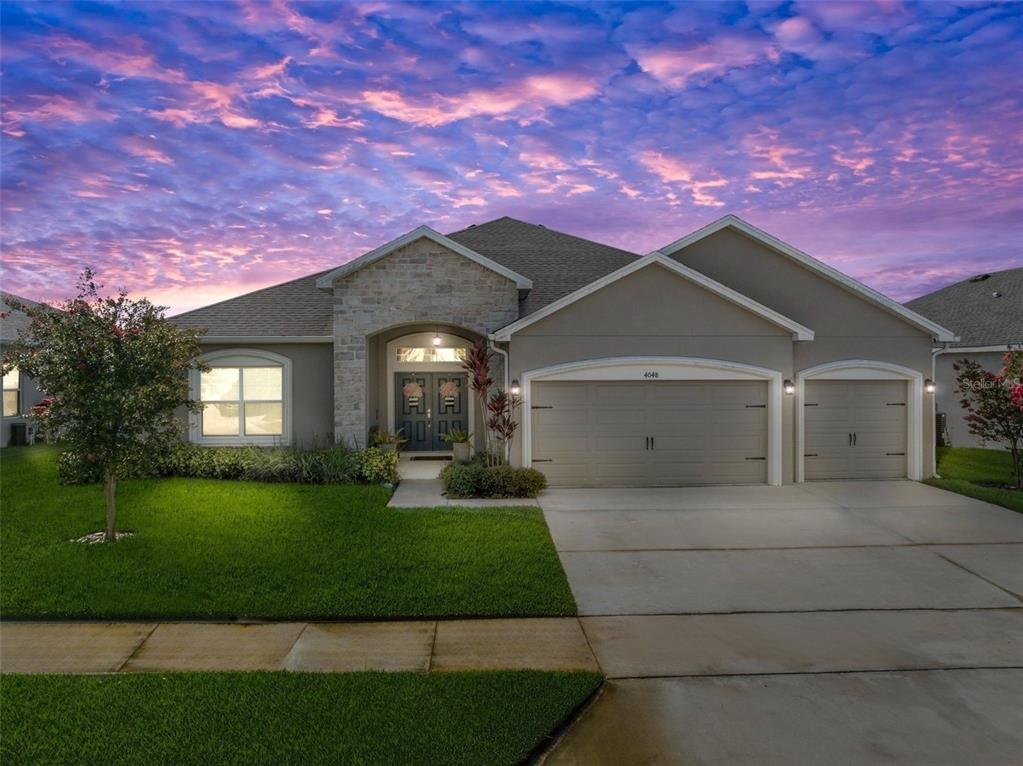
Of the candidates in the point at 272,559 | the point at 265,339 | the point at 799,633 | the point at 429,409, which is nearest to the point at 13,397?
the point at 265,339

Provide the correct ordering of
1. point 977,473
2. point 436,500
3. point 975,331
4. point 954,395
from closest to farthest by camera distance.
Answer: point 436,500 < point 977,473 < point 954,395 < point 975,331

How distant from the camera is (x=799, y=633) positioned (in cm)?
581

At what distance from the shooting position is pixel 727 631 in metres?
5.86

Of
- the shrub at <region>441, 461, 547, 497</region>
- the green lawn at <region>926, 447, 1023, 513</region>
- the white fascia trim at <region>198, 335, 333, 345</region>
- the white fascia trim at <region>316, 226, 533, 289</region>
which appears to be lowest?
the green lawn at <region>926, 447, 1023, 513</region>

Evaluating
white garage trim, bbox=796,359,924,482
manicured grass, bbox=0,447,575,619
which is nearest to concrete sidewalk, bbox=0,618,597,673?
manicured grass, bbox=0,447,575,619

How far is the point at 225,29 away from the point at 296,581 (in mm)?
8460

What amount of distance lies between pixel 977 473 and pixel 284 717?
54.4ft

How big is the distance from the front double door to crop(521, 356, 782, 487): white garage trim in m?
3.97

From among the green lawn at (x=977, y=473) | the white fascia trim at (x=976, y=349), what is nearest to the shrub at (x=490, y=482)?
the green lawn at (x=977, y=473)

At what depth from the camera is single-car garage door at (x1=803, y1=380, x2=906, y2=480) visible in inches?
524

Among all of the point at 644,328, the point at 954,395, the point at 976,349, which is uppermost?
the point at 644,328

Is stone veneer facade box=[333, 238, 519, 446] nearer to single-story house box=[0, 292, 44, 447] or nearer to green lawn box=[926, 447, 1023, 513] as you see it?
green lawn box=[926, 447, 1023, 513]

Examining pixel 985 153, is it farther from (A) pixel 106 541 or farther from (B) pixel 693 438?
(A) pixel 106 541

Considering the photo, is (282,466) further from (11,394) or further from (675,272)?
(11,394)
